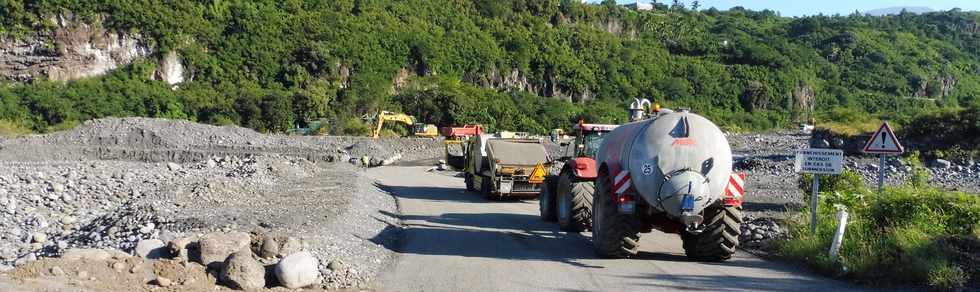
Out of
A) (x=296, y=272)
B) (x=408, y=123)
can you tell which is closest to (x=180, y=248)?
(x=296, y=272)

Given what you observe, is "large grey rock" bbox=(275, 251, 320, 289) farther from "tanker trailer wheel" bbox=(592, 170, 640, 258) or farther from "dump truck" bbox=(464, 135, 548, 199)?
"dump truck" bbox=(464, 135, 548, 199)

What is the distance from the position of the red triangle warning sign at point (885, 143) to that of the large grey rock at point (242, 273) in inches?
387

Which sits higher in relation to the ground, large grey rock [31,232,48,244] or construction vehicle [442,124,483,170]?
large grey rock [31,232,48,244]

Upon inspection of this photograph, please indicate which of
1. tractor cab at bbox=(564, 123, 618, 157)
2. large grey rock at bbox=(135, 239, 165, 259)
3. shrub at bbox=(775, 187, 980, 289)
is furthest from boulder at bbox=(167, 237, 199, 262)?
tractor cab at bbox=(564, 123, 618, 157)

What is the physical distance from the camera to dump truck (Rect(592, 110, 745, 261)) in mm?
11523

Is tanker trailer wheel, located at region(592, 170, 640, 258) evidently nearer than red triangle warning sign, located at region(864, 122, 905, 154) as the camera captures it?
Yes

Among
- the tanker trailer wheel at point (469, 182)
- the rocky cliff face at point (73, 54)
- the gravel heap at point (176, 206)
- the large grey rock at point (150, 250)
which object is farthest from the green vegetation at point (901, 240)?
the rocky cliff face at point (73, 54)

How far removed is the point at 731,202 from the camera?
11906mm

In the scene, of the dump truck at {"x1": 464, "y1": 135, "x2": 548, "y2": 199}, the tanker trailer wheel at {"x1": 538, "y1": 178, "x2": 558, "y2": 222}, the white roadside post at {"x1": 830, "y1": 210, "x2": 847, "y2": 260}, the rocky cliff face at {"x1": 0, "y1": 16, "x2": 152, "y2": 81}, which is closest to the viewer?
the white roadside post at {"x1": 830, "y1": 210, "x2": 847, "y2": 260}

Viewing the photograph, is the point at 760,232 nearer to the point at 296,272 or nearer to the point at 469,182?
the point at 296,272

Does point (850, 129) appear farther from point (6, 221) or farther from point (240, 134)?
point (6, 221)

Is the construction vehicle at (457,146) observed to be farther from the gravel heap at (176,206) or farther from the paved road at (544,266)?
the paved road at (544,266)

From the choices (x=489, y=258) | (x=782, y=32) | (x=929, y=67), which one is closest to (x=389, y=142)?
(x=489, y=258)

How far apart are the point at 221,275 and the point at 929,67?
488ft
